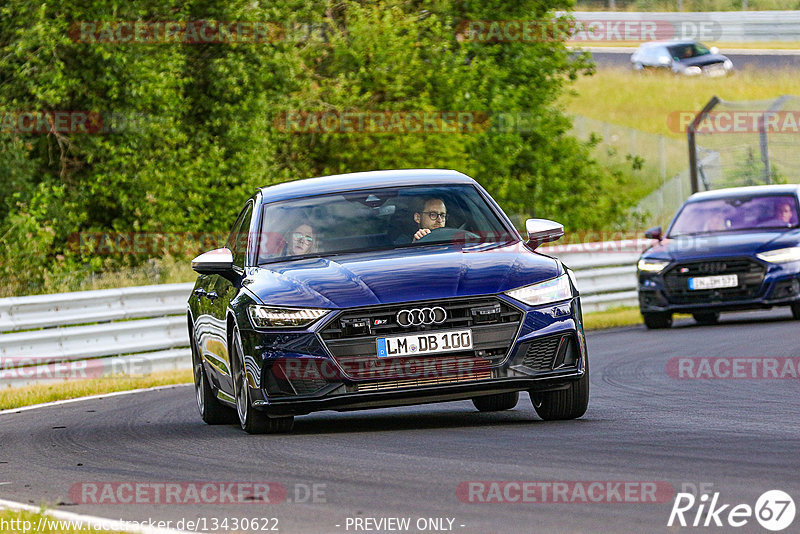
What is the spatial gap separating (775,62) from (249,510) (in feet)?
191

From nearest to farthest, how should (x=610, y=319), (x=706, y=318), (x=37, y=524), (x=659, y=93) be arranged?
1. (x=37, y=524)
2. (x=706, y=318)
3. (x=610, y=319)
4. (x=659, y=93)

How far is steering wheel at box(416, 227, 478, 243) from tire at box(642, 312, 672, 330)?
9503mm

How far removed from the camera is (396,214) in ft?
31.5

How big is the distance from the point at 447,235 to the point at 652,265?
963 centimetres

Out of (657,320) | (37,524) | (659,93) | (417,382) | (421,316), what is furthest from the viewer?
(659,93)

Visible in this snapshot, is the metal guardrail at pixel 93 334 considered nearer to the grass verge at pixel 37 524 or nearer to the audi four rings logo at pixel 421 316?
the audi four rings logo at pixel 421 316

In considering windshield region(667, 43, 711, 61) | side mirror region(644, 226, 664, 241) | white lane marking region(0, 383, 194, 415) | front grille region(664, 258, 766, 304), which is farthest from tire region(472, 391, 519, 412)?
windshield region(667, 43, 711, 61)

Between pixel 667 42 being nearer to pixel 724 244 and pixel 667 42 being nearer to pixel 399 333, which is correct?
pixel 724 244

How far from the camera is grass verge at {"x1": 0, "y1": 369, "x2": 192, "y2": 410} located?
14.0m

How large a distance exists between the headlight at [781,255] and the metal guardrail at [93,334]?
6.73 metres

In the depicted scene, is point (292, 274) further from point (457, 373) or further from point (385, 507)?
point (385, 507)

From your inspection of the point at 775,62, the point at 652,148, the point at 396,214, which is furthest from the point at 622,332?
the point at 775,62

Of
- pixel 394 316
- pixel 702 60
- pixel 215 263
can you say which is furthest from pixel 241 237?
pixel 702 60

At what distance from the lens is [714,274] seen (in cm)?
1803
